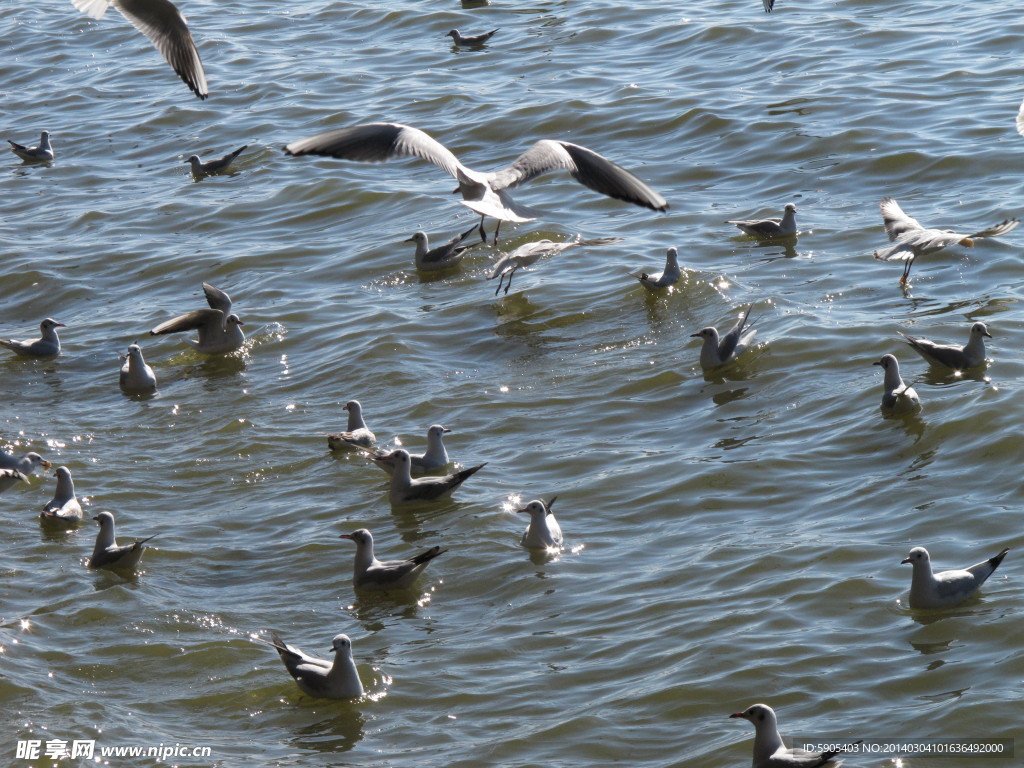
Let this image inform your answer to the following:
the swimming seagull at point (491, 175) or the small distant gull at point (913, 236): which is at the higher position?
the swimming seagull at point (491, 175)

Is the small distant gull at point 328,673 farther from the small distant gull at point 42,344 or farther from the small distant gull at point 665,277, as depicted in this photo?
the small distant gull at point 42,344

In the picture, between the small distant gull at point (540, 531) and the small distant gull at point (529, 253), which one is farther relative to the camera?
the small distant gull at point (529, 253)

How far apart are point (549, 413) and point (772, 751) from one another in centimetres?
522

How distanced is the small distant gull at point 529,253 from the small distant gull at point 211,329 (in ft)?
8.72

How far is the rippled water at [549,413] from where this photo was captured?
7.81m

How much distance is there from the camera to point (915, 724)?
7.11m

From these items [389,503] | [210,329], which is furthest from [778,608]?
[210,329]

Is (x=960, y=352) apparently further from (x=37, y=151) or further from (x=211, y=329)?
(x=37, y=151)

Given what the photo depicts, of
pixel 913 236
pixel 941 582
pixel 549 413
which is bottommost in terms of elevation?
pixel 549 413

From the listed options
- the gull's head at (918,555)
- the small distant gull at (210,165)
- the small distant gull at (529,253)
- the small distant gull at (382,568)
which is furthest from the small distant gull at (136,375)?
the gull's head at (918,555)

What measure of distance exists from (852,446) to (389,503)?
351 cm

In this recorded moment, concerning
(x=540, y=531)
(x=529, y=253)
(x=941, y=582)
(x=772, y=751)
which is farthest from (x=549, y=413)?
(x=772, y=751)

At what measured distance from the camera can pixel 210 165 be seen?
18.5 meters

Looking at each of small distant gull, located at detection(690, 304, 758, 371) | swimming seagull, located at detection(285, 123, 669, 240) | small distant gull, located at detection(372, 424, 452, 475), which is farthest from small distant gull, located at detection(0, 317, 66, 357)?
small distant gull, located at detection(690, 304, 758, 371)
